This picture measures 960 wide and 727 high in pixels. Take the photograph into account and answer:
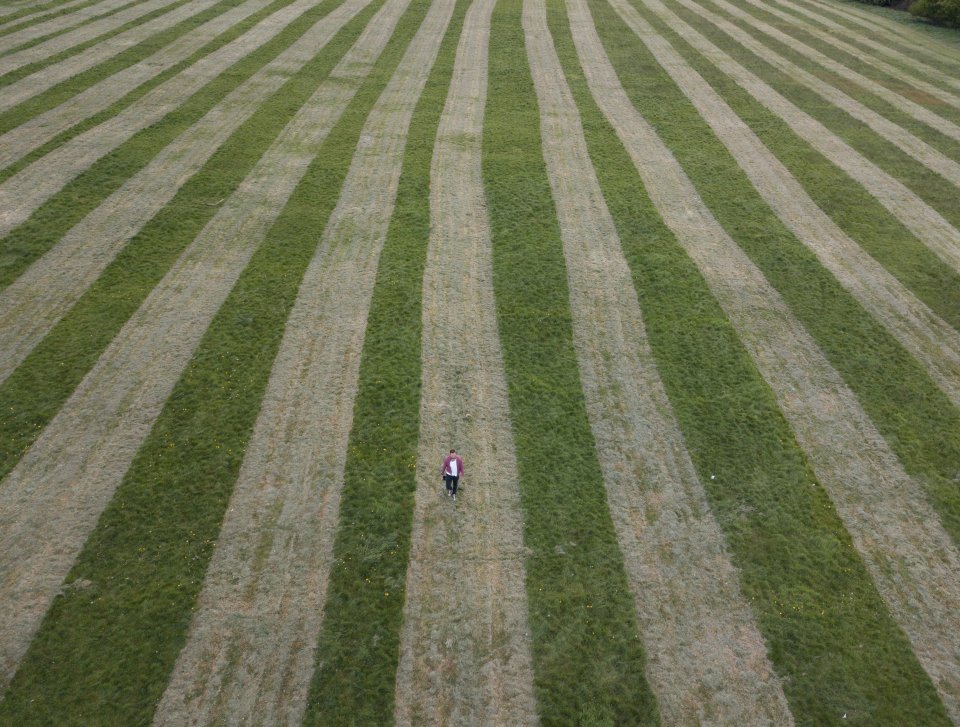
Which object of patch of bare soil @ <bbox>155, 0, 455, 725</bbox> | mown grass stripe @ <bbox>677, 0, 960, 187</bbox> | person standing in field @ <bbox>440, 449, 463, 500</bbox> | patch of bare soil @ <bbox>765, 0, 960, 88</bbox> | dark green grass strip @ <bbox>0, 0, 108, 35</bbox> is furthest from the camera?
patch of bare soil @ <bbox>765, 0, 960, 88</bbox>

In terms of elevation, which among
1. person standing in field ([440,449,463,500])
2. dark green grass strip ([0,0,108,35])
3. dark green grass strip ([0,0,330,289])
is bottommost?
person standing in field ([440,449,463,500])

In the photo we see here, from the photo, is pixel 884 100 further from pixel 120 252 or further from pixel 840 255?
pixel 120 252

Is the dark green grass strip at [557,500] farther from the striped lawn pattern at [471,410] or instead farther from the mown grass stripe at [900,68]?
the mown grass stripe at [900,68]

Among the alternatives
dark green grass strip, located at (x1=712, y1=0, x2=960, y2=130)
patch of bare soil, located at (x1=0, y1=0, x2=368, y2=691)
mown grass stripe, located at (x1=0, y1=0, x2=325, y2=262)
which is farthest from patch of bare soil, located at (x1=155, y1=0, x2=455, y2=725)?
dark green grass strip, located at (x1=712, y1=0, x2=960, y2=130)

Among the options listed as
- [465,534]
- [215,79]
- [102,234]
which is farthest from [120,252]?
[215,79]

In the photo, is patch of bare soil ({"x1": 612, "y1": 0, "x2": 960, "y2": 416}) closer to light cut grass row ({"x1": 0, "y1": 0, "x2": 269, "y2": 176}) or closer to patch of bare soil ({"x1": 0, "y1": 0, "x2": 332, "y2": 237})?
patch of bare soil ({"x1": 0, "y1": 0, "x2": 332, "y2": 237})

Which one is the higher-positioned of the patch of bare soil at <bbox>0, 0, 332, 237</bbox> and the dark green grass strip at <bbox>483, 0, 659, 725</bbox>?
the patch of bare soil at <bbox>0, 0, 332, 237</bbox>
